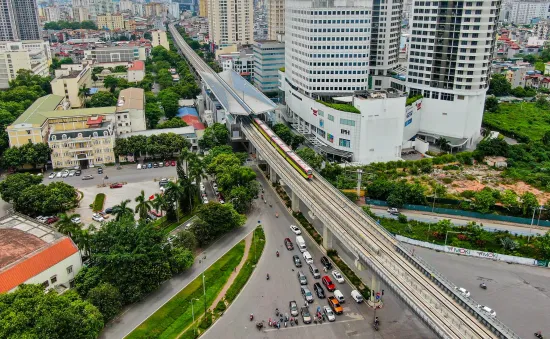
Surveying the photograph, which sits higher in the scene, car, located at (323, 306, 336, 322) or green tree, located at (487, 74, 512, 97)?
green tree, located at (487, 74, 512, 97)

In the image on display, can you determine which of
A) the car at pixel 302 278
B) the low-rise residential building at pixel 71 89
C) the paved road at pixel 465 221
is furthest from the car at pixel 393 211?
the low-rise residential building at pixel 71 89

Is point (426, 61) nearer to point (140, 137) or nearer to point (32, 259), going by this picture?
point (140, 137)

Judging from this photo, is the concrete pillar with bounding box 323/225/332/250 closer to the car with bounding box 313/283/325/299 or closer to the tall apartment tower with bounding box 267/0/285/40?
the car with bounding box 313/283/325/299

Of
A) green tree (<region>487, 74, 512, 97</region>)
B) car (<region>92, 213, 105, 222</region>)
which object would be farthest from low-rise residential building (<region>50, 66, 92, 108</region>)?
green tree (<region>487, 74, 512, 97</region>)

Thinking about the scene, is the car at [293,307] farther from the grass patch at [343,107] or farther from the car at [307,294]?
the grass patch at [343,107]

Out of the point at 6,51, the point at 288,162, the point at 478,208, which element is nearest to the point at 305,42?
the point at 288,162

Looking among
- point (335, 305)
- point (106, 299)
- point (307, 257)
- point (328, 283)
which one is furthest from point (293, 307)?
point (106, 299)

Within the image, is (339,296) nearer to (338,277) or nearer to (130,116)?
(338,277)
